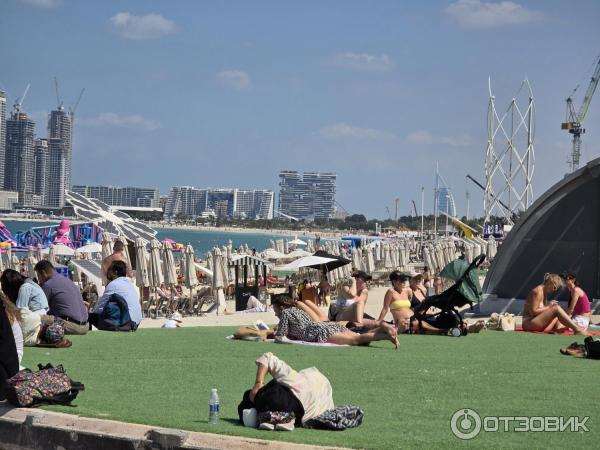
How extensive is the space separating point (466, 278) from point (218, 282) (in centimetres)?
1162

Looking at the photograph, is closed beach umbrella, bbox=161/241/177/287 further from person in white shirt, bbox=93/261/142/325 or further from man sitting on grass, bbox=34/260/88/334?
man sitting on grass, bbox=34/260/88/334

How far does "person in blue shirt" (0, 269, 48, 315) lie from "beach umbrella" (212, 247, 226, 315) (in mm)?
13177

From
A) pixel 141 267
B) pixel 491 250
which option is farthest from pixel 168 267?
pixel 491 250

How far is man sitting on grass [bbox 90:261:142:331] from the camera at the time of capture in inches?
521

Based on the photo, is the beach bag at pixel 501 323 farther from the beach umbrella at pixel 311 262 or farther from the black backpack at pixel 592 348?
the beach umbrella at pixel 311 262

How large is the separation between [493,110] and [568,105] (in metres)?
58.3

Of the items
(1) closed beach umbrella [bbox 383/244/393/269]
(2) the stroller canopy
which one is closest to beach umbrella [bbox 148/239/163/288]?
(2) the stroller canopy

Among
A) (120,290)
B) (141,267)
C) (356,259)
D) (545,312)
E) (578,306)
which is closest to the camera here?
(120,290)

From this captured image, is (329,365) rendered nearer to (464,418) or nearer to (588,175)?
(464,418)

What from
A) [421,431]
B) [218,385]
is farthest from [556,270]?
[421,431]

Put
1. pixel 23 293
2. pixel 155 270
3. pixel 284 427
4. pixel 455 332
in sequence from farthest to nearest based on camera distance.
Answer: pixel 155 270
pixel 455 332
pixel 23 293
pixel 284 427

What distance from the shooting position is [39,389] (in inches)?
292

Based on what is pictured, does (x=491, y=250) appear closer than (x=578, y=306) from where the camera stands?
No

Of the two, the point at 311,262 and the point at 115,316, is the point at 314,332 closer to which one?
the point at 115,316
